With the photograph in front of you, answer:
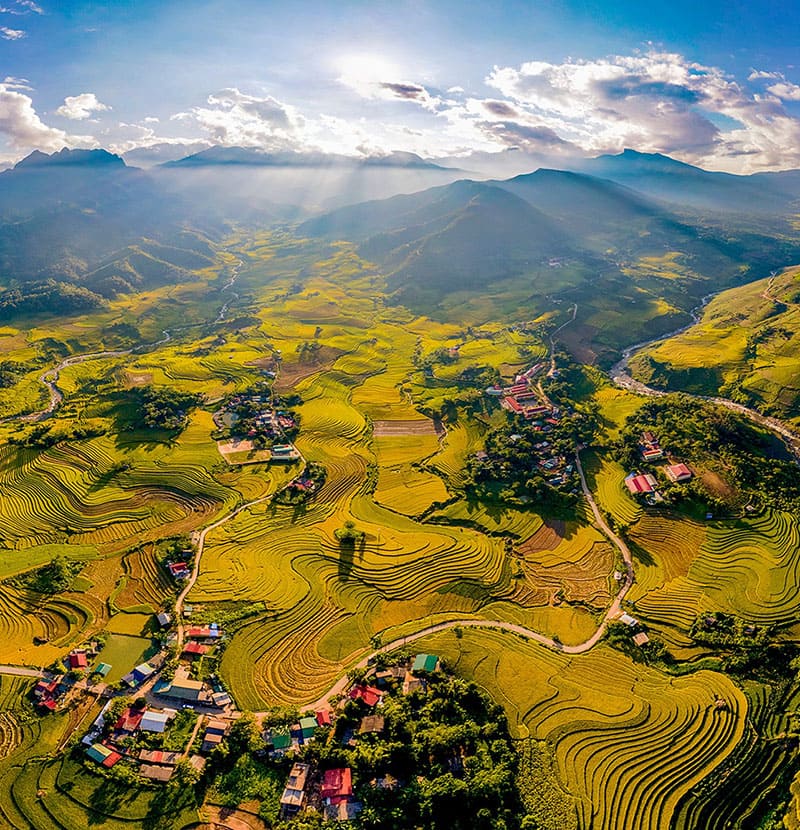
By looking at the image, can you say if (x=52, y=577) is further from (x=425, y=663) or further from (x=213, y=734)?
(x=425, y=663)

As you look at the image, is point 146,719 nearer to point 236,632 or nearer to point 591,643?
point 236,632

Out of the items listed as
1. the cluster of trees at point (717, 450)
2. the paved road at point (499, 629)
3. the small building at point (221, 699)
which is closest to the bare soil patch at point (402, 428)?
the cluster of trees at point (717, 450)

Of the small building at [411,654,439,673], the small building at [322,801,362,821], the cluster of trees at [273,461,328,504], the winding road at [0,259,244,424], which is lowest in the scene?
the winding road at [0,259,244,424]

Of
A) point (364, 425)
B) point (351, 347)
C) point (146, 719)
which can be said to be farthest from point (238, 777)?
point (351, 347)

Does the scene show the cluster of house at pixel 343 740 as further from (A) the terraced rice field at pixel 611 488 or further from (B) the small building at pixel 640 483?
(B) the small building at pixel 640 483

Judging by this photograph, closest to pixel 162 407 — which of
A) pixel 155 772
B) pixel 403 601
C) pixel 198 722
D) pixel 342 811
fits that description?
pixel 403 601

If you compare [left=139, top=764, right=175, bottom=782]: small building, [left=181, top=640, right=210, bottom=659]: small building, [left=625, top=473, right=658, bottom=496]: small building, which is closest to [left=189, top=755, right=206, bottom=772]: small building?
[left=139, top=764, right=175, bottom=782]: small building

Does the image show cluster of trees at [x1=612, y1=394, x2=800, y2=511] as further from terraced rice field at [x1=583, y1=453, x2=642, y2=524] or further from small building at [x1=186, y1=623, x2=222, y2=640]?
small building at [x1=186, y1=623, x2=222, y2=640]
